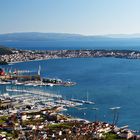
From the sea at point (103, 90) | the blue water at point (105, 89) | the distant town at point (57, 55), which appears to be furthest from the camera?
the distant town at point (57, 55)

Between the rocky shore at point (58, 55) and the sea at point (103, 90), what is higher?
the rocky shore at point (58, 55)

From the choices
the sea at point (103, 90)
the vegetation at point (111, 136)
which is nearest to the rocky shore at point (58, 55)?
the sea at point (103, 90)

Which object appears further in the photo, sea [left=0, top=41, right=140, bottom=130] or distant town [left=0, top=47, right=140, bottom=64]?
distant town [left=0, top=47, right=140, bottom=64]

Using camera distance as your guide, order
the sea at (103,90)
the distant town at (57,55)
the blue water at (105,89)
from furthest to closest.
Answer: the distant town at (57,55) → the blue water at (105,89) → the sea at (103,90)

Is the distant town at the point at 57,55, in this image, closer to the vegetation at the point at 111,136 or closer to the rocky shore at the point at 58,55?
the rocky shore at the point at 58,55

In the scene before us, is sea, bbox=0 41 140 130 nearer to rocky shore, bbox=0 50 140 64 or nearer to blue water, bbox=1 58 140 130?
blue water, bbox=1 58 140 130

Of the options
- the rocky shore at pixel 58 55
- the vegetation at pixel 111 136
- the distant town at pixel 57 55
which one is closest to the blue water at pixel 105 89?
the vegetation at pixel 111 136

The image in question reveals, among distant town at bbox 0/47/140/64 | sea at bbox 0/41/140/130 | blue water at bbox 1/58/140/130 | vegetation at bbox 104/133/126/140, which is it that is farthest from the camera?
distant town at bbox 0/47/140/64

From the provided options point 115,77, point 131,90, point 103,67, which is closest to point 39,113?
point 131,90

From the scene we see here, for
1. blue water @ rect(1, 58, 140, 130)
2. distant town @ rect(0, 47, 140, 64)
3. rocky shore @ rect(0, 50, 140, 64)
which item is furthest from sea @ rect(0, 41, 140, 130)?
rocky shore @ rect(0, 50, 140, 64)

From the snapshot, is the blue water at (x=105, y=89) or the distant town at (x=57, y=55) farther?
the distant town at (x=57, y=55)

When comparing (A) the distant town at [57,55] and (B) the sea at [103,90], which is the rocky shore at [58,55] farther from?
(B) the sea at [103,90]

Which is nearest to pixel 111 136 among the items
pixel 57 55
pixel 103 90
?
pixel 103 90
